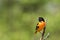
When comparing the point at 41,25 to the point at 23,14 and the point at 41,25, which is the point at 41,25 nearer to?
the point at 41,25

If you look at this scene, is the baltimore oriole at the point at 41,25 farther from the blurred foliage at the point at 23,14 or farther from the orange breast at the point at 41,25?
the blurred foliage at the point at 23,14

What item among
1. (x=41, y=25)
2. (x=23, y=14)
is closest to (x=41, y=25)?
(x=41, y=25)

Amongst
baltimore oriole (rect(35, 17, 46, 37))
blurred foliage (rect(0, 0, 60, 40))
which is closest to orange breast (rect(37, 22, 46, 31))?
baltimore oriole (rect(35, 17, 46, 37))

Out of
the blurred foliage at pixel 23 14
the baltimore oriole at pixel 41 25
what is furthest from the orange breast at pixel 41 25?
the blurred foliage at pixel 23 14

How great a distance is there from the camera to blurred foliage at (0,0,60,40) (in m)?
13.0

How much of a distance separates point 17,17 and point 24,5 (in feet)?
2.20

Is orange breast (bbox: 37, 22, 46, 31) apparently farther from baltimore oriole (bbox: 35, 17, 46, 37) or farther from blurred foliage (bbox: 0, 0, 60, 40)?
blurred foliage (bbox: 0, 0, 60, 40)

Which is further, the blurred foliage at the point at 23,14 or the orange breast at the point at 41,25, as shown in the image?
the blurred foliage at the point at 23,14

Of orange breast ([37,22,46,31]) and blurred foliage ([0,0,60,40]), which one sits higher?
orange breast ([37,22,46,31])

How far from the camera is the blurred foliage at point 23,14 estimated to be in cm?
1300

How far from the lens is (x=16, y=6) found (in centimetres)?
1556

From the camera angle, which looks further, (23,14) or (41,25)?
(23,14)

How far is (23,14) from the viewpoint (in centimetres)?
1435

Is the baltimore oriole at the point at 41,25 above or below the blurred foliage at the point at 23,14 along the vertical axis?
above
